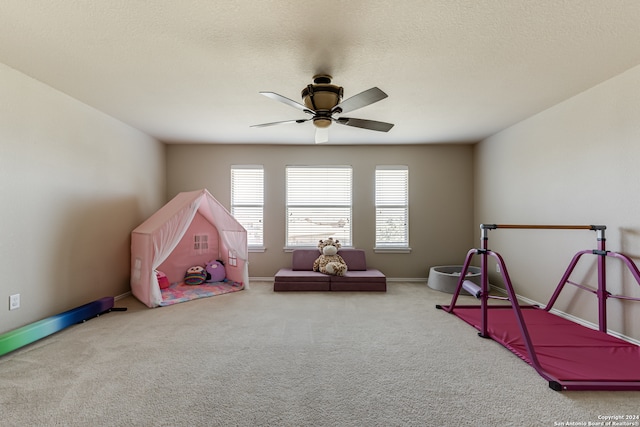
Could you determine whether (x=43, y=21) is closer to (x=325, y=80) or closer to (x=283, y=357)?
(x=325, y=80)

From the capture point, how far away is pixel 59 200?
3.27 m

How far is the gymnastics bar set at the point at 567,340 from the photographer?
6.73 feet

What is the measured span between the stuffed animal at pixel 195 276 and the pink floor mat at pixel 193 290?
0.25 feet

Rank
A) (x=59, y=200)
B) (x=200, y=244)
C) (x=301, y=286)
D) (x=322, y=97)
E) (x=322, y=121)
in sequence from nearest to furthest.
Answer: (x=322, y=97) → (x=322, y=121) → (x=59, y=200) → (x=301, y=286) → (x=200, y=244)

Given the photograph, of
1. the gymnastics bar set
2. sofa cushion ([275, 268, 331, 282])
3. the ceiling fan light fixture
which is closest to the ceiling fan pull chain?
the ceiling fan light fixture

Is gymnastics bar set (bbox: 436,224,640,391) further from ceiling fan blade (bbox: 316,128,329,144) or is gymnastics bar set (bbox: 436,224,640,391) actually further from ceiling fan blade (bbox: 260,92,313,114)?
ceiling fan blade (bbox: 260,92,313,114)

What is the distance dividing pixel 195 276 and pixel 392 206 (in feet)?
12.2

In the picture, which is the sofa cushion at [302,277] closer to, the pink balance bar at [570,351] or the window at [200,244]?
the window at [200,244]

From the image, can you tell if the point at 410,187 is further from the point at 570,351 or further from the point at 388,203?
the point at 570,351

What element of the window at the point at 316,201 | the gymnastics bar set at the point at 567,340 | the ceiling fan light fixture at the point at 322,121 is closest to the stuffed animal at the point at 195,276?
the window at the point at 316,201

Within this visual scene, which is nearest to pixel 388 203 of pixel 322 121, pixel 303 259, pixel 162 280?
pixel 303 259

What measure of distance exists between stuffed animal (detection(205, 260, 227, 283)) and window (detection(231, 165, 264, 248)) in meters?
0.69

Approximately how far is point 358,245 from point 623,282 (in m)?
3.47

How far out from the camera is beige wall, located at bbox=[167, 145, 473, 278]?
17.8 ft
